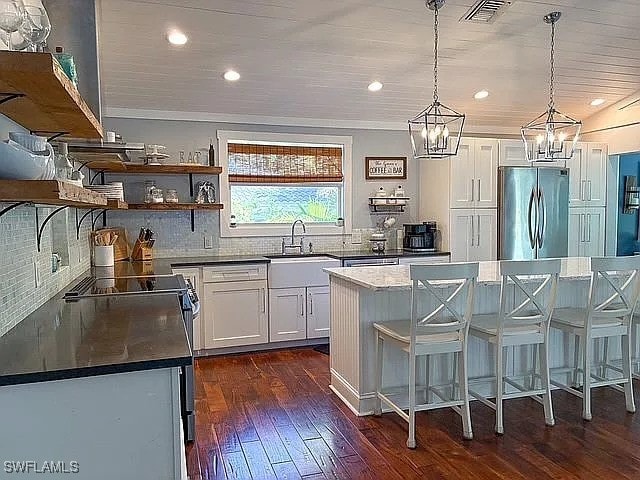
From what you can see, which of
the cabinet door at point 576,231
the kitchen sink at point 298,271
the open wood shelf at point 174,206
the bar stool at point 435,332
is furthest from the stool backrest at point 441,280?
the cabinet door at point 576,231

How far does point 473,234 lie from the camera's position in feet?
17.4

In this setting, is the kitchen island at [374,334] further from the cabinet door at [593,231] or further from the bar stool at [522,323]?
the cabinet door at [593,231]

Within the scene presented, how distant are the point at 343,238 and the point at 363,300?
2.40m

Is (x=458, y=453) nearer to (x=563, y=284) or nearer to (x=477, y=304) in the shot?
(x=477, y=304)

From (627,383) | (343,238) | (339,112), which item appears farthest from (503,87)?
(627,383)

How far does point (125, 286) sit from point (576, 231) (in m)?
4.91

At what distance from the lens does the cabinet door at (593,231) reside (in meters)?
5.76

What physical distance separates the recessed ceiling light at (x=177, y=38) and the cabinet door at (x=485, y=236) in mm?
3305

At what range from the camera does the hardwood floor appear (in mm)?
2562

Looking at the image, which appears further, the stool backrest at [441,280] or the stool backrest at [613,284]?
the stool backrest at [613,284]

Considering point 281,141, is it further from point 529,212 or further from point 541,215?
point 541,215

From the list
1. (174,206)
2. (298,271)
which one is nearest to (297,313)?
(298,271)

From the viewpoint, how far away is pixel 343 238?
5605 mm

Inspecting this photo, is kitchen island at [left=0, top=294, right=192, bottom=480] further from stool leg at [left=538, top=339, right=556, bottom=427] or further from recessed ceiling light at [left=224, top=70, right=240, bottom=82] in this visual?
recessed ceiling light at [left=224, top=70, right=240, bottom=82]
